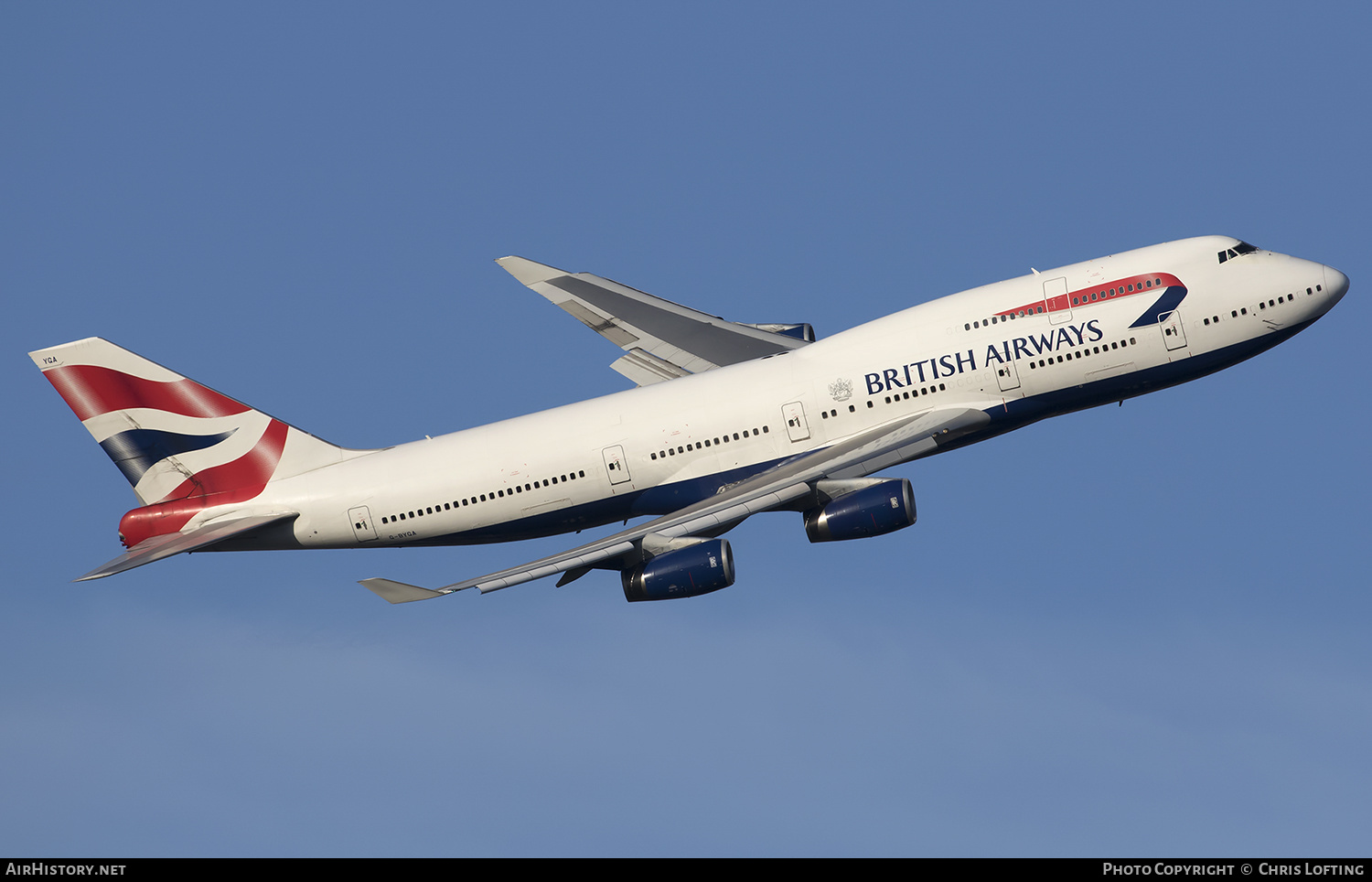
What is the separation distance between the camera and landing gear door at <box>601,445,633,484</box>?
57312 mm

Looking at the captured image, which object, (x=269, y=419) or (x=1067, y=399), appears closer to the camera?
(x=1067, y=399)

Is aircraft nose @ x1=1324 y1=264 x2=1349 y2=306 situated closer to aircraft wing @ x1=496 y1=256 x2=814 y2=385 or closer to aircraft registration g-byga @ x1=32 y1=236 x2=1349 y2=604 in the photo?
aircraft registration g-byga @ x1=32 y1=236 x2=1349 y2=604

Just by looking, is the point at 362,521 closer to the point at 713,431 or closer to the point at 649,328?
the point at 713,431

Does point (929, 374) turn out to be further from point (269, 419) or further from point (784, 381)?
point (269, 419)

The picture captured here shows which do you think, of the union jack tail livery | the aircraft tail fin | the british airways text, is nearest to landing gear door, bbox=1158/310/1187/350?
the british airways text

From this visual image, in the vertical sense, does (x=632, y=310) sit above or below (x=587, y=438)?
above

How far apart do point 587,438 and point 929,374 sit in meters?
12.4

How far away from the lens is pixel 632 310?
68.2 meters

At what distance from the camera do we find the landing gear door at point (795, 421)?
187ft

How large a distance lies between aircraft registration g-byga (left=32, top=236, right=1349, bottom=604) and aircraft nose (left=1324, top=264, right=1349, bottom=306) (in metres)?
0.06
